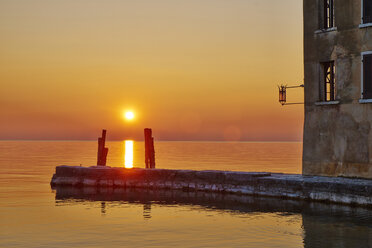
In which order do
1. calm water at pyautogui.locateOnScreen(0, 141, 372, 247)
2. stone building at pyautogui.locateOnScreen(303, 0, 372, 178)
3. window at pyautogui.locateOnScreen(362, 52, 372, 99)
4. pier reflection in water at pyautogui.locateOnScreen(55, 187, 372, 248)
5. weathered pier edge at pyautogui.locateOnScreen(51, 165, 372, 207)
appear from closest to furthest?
1. calm water at pyautogui.locateOnScreen(0, 141, 372, 247)
2. pier reflection in water at pyautogui.locateOnScreen(55, 187, 372, 248)
3. weathered pier edge at pyautogui.locateOnScreen(51, 165, 372, 207)
4. window at pyautogui.locateOnScreen(362, 52, 372, 99)
5. stone building at pyautogui.locateOnScreen(303, 0, 372, 178)

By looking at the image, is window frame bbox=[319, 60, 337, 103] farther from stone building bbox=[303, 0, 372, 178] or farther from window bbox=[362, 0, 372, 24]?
window bbox=[362, 0, 372, 24]

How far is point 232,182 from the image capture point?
23078mm

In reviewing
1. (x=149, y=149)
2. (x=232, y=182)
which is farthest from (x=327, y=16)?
(x=149, y=149)

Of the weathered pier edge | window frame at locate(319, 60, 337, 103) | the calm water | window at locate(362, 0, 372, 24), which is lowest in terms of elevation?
the calm water

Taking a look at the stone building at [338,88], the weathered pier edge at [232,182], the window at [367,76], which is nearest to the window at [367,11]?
the stone building at [338,88]

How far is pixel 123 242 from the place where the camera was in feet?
46.6

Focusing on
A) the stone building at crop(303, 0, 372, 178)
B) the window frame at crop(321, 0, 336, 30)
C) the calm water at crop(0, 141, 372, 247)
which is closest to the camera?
the calm water at crop(0, 141, 372, 247)

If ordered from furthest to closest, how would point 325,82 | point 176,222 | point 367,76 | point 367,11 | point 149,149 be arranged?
point 149,149
point 325,82
point 367,11
point 367,76
point 176,222

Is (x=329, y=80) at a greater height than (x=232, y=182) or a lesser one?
greater

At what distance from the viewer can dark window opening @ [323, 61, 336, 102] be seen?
71.8 feet

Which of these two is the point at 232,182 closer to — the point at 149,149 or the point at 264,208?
the point at 264,208

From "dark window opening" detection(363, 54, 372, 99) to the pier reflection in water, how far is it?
13.8ft

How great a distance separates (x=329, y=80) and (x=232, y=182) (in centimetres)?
544

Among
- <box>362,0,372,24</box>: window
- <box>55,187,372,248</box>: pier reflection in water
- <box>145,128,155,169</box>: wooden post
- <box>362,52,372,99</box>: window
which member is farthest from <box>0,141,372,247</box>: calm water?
<box>362,0,372,24</box>: window
